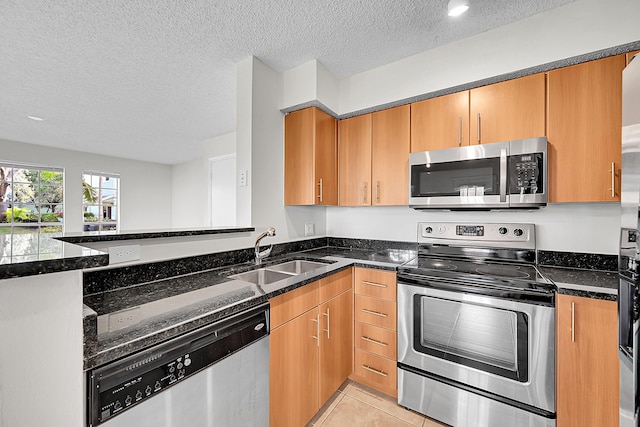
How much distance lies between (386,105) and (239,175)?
4.39 ft

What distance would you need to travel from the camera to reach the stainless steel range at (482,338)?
4.53 feet

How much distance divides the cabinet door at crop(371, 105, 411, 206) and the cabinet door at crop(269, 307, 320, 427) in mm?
1133

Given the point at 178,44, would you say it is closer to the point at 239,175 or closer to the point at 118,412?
the point at 239,175

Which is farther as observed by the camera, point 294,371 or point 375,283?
point 375,283

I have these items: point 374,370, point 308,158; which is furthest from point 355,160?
point 374,370

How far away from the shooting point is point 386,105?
2236 mm

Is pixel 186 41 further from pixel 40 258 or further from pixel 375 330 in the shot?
pixel 375 330

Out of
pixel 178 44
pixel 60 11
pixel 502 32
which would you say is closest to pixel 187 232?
pixel 178 44

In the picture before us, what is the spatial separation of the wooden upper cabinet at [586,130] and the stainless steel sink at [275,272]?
1656 millimetres

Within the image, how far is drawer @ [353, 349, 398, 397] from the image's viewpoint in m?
1.84

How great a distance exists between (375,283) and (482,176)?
1025 mm

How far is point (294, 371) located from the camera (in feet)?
4.77

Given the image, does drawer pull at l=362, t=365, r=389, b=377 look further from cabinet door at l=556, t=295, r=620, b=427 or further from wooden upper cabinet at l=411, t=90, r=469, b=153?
wooden upper cabinet at l=411, t=90, r=469, b=153

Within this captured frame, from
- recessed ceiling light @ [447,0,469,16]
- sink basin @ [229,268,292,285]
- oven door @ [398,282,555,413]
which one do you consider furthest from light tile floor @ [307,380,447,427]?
recessed ceiling light @ [447,0,469,16]
